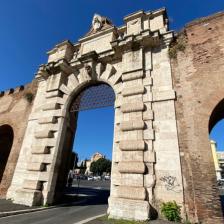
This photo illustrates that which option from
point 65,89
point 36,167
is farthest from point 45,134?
point 65,89

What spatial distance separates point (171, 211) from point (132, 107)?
3.94 m

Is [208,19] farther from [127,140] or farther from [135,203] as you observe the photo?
[135,203]

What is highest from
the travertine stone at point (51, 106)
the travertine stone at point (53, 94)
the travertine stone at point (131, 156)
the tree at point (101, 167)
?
the tree at point (101, 167)

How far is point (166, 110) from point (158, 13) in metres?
5.81

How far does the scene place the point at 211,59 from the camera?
7492 mm

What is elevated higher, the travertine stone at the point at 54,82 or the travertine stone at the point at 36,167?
the travertine stone at the point at 54,82

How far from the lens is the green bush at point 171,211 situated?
5641 mm

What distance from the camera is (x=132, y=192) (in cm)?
625

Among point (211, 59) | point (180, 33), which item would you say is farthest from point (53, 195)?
point (180, 33)

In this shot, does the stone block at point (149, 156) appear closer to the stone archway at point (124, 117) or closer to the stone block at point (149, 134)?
the stone archway at point (124, 117)

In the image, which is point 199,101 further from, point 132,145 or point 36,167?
point 36,167

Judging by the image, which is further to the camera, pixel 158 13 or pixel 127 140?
pixel 158 13

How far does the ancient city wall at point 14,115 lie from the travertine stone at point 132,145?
21.6 feet

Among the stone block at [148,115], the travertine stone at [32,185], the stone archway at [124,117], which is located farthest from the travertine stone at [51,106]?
the stone block at [148,115]
